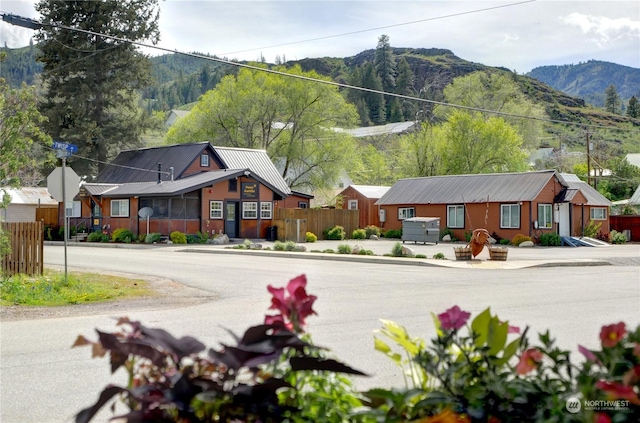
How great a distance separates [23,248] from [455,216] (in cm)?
3424

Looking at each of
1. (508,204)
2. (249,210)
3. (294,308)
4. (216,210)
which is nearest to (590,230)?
(508,204)

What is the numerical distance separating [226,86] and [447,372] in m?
57.6

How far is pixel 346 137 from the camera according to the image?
57688 mm

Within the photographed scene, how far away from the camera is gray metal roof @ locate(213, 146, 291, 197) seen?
50.3m

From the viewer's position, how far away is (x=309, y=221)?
47375 millimetres

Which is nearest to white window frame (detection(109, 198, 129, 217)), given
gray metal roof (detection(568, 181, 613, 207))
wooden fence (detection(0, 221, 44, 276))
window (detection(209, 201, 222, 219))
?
window (detection(209, 201, 222, 219))

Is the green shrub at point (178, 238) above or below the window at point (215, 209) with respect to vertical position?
below

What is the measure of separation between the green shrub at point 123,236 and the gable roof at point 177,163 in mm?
Answer: 5460

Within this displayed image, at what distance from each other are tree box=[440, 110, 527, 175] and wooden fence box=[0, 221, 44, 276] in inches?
1869

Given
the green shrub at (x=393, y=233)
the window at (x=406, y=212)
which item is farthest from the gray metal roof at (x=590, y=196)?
the green shrub at (x=393, y=233)

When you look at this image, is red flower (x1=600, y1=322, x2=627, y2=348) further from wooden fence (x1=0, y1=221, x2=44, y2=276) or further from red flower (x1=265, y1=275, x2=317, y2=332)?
wooden fence (x1=0, y1=221, x2=44, y2=276)

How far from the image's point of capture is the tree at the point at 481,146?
5959cm

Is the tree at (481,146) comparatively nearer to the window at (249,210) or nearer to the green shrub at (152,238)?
the window at (249,210)

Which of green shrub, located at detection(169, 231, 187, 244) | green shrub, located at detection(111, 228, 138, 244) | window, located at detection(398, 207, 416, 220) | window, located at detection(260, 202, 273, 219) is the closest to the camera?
green shrub, located at detection(169, 231, 187, 244)
